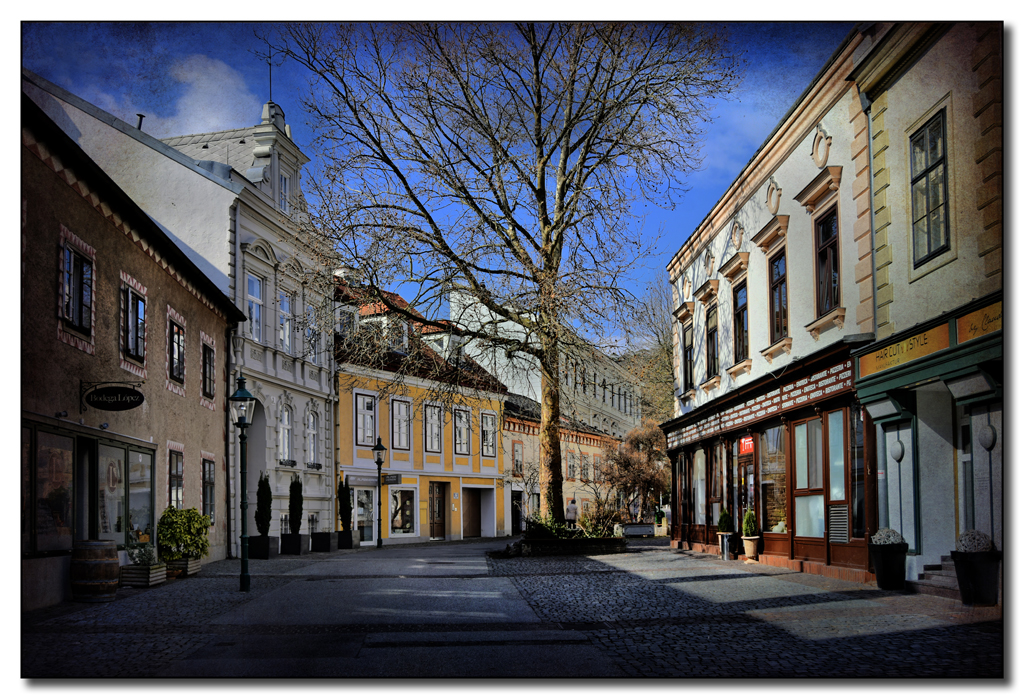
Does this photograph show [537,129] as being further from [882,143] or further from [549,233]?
[882,143]

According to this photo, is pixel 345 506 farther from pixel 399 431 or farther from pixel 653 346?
pixel 653 346

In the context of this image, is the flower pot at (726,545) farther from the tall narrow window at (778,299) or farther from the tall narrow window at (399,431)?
the tall narrow window at (399,431)

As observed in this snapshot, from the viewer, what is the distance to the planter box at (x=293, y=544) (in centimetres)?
2267

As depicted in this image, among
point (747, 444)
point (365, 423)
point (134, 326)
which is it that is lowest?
point (747, 444)

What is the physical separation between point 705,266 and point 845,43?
868 centimetres

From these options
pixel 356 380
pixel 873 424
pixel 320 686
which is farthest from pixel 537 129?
pixel 356 380

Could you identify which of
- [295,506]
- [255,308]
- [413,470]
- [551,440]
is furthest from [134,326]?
[413,470]

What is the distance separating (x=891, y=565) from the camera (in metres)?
10.9

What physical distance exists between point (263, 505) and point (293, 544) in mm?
1250

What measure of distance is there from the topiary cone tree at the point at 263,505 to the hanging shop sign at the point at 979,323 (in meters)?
17.7

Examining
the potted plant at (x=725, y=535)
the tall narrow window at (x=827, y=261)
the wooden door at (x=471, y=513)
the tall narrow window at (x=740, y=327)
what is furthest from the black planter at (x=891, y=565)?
the wooden door at (x=471, y=513)

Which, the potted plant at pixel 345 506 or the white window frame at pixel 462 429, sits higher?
the white window frame at pixel 462 429

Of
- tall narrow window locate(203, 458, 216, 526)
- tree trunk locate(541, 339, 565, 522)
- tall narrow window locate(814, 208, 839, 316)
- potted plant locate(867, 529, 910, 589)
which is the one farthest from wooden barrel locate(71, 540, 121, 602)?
tall narrow window locate(814, 208, 839, 316)

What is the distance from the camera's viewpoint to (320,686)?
723 cm
